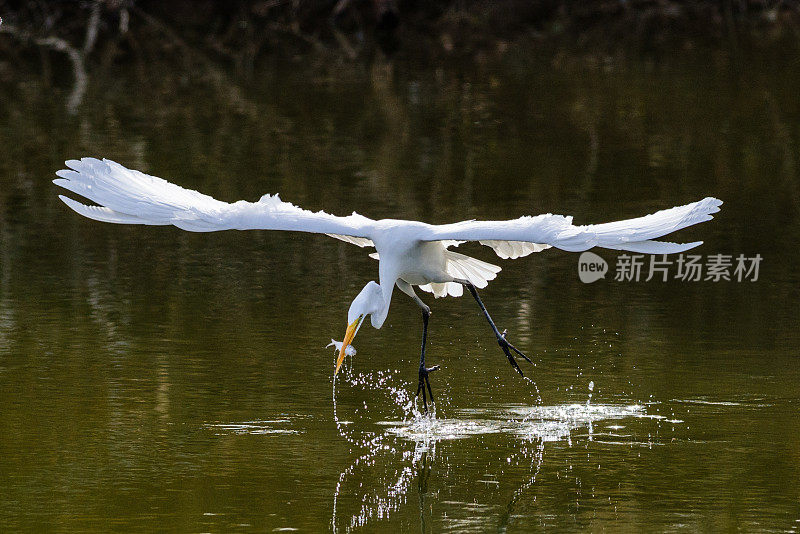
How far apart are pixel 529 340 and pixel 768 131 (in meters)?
11.4

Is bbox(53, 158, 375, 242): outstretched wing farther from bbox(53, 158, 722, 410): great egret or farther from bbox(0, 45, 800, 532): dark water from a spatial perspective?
bbox(0, 45, 800, 532): dark water

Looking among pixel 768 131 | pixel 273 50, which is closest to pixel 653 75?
pixel 768 131

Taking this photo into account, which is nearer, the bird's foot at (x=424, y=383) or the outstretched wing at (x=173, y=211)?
the outstretched wing at (x=173, y=211)

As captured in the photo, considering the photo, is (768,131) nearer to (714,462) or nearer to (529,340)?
(529,340)

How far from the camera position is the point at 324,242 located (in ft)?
49.0

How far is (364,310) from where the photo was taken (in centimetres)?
877

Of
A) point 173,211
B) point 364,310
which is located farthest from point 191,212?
point 364,310

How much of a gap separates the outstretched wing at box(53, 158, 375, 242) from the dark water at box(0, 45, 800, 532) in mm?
1067

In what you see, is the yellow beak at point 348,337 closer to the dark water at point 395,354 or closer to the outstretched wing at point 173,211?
the dark water at point 395,354

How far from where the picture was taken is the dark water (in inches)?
311

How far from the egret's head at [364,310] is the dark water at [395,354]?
0.60 metres

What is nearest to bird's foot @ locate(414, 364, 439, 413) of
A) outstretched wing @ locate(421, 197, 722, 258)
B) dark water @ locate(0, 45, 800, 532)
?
dark water @ locate(0, 45, 800, 532)

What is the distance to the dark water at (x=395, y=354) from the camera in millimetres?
7902

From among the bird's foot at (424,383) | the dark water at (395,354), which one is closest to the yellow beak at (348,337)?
the dark water at (395,354)
